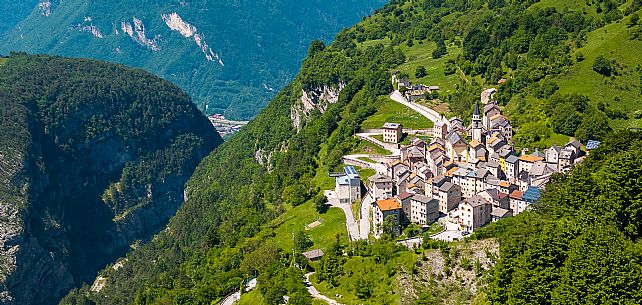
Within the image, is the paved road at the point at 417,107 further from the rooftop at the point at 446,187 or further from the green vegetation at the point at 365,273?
the green vegetation at the point at 365,273

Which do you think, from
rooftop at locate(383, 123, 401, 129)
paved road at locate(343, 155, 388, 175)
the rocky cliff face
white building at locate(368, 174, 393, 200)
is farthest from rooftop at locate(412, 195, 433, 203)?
the rocky cliff face

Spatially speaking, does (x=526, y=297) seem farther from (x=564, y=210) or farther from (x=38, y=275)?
(x=38, y=275)

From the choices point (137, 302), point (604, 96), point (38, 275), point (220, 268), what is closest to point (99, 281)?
point (38, 275)

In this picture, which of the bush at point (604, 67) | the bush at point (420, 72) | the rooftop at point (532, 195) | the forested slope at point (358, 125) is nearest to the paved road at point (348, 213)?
the forested slope at point (358, 125)

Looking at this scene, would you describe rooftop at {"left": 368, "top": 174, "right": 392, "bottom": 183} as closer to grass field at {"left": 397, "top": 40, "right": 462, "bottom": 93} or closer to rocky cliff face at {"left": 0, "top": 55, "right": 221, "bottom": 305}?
grass field at {"left": 397, "top": 40, "right": 462, "bottom": 93}

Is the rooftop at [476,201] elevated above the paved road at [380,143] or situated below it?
below

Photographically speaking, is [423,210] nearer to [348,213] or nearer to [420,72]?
[348,213]
